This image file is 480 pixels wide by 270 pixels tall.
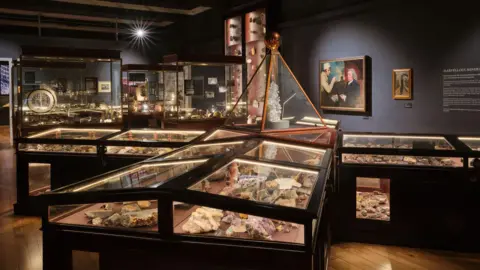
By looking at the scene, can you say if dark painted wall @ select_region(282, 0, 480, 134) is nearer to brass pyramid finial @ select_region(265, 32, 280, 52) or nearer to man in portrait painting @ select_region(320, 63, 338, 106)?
man in portrait painting @ select_region(320, 63, 338, 106)

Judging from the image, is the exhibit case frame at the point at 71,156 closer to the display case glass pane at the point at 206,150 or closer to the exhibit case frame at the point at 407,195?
the display case glass pane at the point at 206,150

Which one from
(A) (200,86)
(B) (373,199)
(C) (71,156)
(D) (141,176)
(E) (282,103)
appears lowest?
(B) (373,199)

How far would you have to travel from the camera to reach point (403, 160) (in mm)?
4406

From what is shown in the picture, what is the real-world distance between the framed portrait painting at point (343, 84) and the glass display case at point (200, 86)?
2039mm

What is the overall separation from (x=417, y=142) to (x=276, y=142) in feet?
6.34

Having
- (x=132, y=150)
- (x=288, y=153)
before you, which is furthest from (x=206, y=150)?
(x=132, y=150)

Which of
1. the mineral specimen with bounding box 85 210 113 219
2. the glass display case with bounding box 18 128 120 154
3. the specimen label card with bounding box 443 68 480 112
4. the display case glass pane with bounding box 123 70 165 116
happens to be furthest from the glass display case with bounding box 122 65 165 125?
the mineral specimen with bounding box 85 210 113 219

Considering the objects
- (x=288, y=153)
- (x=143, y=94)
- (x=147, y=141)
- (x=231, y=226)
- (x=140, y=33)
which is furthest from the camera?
(x=140, y=33)

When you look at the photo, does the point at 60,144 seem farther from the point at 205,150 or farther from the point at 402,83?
the point at 402,83

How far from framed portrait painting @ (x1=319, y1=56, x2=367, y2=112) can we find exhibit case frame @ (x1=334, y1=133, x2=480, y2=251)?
3179 millimetres

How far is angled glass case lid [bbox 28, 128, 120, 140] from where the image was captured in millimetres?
5746

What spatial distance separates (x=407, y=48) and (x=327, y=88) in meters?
1.81

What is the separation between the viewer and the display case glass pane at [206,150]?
3.25 m

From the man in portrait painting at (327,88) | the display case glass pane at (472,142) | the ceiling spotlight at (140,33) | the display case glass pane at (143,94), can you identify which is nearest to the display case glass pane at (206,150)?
the display case glass pane at (472,142)
